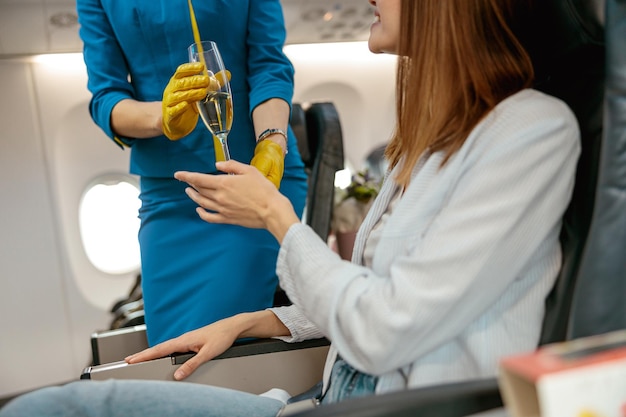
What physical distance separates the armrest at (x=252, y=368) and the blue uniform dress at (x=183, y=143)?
1.08 ft

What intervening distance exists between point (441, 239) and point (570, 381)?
1.03 feet

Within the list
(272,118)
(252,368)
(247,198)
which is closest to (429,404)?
(247,198)

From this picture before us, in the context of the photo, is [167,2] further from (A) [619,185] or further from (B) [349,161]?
(B) [349,161]

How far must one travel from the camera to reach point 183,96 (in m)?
1.34

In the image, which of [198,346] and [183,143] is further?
[183,143]

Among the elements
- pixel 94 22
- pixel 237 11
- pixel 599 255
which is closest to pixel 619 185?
pixel 599 255

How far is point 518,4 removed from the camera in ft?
3.30

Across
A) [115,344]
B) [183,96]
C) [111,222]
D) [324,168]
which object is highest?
[183,96]

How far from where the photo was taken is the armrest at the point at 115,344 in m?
1.76

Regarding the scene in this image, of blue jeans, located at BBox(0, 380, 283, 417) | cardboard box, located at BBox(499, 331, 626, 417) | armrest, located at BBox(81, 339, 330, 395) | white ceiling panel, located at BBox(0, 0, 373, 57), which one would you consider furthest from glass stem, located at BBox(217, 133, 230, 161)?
white ceiling panel, located at BBox(0, 0, 373, 57)

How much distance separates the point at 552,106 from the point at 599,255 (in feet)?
0.68

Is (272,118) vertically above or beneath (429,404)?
above

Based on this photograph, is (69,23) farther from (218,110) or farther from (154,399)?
(154,399)

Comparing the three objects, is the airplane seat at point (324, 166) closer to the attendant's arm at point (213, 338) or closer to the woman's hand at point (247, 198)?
the attendant's arm at point (213, 338)
